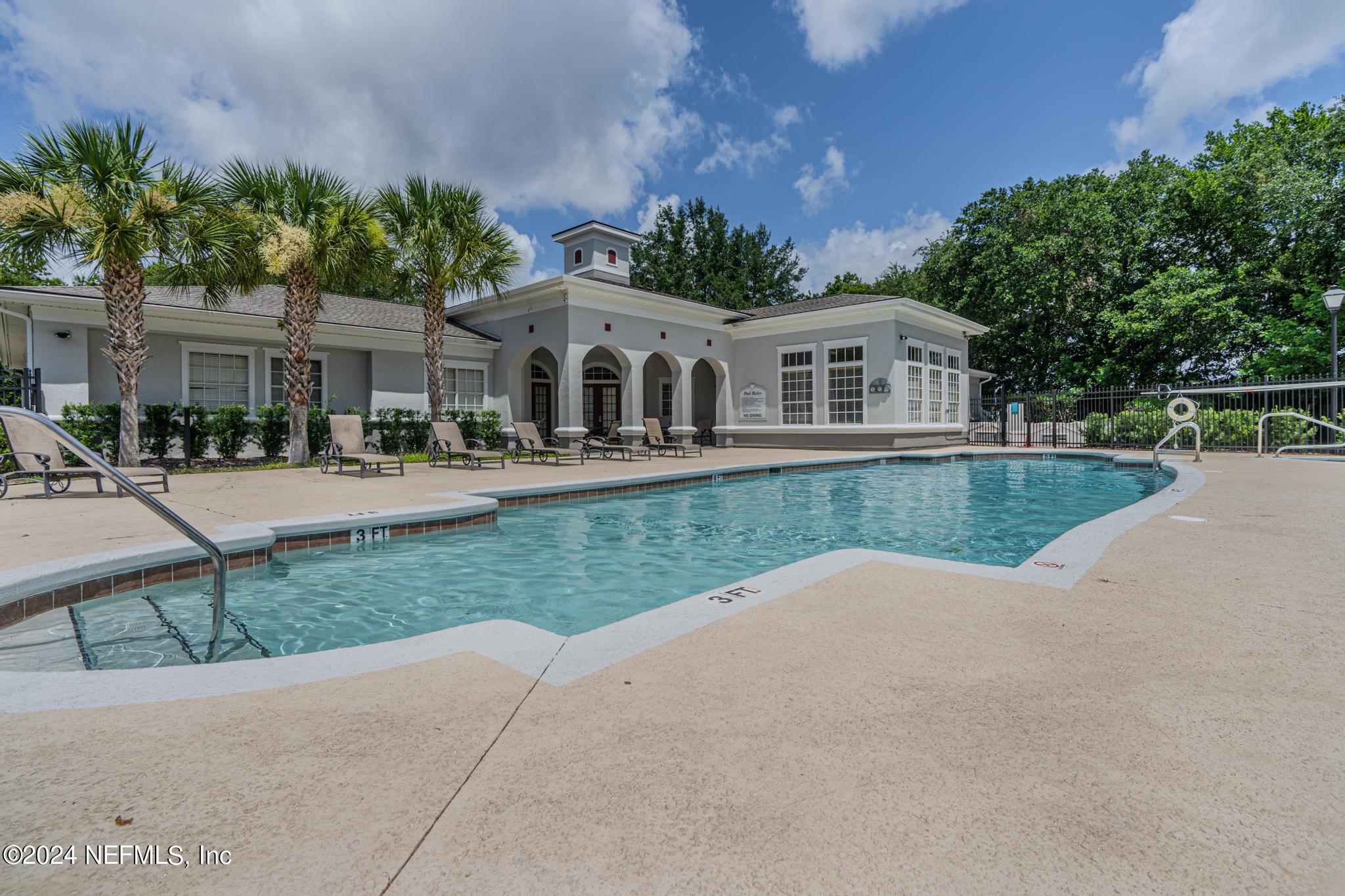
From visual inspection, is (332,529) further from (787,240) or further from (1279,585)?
(787,240)

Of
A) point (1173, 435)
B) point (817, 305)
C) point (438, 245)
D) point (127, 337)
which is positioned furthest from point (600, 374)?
point (1173, 435)

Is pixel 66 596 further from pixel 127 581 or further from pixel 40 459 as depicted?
pixel 40 459

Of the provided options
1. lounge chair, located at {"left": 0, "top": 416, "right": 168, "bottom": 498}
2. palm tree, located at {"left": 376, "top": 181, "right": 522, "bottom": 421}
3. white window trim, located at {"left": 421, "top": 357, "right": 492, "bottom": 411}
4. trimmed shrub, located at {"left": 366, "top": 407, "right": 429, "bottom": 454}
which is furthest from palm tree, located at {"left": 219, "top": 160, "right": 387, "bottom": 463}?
white window trim, located at {"left": 421, "top": 357, "right": 492, "bottom": 411}

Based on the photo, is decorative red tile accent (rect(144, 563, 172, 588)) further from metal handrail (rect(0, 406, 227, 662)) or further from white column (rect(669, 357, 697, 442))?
white column (rect(669, 357, 697, 442))

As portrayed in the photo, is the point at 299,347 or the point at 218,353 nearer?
the point at 299,347

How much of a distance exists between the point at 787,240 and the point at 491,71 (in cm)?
3024

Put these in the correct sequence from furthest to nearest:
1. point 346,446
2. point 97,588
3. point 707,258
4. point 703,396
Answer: point 707,258 → point 703,396 → point 346,446 → point 97,588

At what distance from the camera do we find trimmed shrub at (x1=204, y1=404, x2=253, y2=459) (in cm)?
1262

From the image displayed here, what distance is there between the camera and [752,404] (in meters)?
19.8

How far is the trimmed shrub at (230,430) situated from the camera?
12617 millimetres

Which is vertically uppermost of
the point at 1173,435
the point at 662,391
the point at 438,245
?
the point at 438,245

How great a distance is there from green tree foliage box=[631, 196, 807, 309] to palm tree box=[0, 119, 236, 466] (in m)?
31.0

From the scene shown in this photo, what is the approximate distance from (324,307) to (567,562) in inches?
548

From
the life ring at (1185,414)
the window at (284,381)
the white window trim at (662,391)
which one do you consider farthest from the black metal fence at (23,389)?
the life ring at (1185,414)
